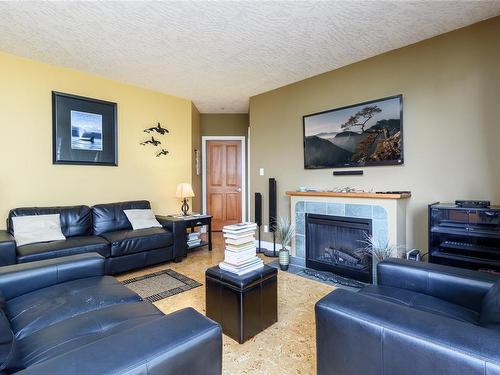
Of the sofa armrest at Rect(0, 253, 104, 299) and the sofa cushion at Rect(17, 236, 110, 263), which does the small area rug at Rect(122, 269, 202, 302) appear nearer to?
the sofa cushion at Rect(17, 236, 110, 263)

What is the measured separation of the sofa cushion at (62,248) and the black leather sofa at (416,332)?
254 cm

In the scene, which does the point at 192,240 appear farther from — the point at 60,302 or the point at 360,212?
the point at 60,302

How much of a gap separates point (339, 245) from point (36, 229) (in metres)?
3.39

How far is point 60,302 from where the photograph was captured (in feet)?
4.60

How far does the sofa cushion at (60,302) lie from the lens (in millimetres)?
1249

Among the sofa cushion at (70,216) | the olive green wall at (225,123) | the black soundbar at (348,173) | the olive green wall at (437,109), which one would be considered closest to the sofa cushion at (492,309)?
the olive green wall at (437,109)

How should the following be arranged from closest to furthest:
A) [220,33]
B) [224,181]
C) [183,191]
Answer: [220,33]
[183,191]
[224,181]

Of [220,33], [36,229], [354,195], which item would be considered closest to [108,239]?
[36,229]

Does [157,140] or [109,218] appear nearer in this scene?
[109,218]

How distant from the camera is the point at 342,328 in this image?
3.50 ft

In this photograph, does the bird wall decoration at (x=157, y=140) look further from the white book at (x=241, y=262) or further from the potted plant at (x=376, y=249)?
the potted plant at (x=376, y=249)

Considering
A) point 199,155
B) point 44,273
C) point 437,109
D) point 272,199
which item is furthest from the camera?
point 199,155

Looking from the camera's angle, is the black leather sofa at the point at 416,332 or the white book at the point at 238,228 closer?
the black leather sofa at the point at 416,332

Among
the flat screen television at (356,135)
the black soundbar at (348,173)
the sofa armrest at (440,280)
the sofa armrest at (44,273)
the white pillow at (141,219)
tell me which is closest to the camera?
the sofa armrest at (440,280)
